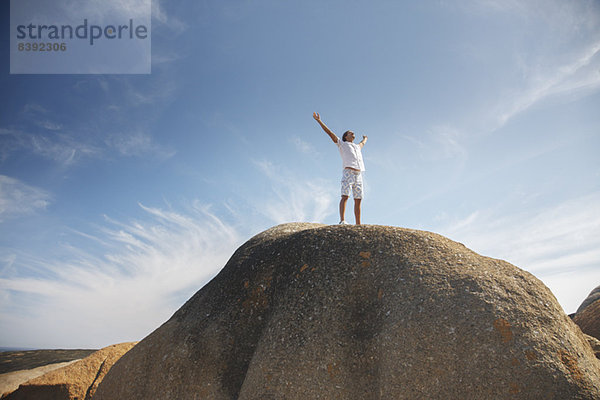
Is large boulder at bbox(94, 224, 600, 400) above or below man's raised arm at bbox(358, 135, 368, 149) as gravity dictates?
below

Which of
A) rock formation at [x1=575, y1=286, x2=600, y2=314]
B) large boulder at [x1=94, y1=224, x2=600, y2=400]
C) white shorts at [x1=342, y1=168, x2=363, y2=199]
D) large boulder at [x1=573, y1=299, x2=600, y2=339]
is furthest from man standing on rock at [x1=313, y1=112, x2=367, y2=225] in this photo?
rock formation at [x1=575, y1=286, x2=600, y2=314]

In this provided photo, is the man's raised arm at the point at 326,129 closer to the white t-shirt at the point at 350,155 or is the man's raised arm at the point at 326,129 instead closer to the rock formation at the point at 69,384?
the white t-shirt at the point at 350,155

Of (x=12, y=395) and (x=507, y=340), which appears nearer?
(x=507, y=340)

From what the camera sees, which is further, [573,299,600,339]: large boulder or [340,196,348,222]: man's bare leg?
[573,299,600,339]: large boulder

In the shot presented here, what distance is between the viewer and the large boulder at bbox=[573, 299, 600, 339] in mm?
10469

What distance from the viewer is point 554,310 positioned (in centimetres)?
495

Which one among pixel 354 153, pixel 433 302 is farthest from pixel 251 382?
pixel 354 153

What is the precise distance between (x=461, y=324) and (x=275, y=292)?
276cm

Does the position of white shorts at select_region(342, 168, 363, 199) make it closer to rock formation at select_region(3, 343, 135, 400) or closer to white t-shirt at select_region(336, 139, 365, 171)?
white t-shirt at select_region(336, 139, 365, 171)

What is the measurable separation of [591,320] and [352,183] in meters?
7.99

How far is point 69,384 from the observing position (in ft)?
32.8

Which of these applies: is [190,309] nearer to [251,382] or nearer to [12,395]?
[251,382]

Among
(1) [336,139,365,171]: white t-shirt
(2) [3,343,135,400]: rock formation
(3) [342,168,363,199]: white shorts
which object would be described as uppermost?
(1) [336,139,365,171]: white t-shirt

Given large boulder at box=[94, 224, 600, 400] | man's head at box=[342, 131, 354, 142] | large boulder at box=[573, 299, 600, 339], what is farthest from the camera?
large boulder at box=[573, 299, 600, 339]
